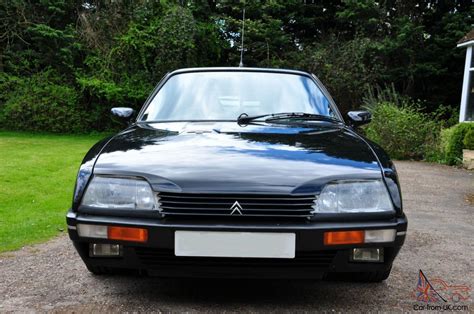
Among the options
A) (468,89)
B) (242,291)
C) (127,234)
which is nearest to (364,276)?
(242,291)

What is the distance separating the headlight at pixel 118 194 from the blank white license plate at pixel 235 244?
0.24 m

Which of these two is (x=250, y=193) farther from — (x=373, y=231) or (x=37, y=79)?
(x=37, y=79)

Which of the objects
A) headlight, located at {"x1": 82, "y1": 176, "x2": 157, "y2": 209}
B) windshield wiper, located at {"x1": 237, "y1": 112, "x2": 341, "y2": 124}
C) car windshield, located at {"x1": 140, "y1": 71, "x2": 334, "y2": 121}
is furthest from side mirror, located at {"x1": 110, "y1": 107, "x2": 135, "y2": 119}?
headlight, located at {"x1": 82, "y1": 176, "x2": 157, "y2": 209}

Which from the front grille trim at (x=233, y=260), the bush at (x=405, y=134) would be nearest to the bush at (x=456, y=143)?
the bush at (x=405, y=134)

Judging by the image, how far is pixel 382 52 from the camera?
1678 centimetres

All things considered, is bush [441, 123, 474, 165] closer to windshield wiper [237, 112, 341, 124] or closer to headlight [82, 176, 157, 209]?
windshield wiper [237, 112, 341, 124]

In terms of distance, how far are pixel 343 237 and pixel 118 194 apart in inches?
42.6

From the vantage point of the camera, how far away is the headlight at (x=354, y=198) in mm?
2078

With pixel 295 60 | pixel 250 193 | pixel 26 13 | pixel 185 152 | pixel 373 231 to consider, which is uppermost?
pixel 26 13

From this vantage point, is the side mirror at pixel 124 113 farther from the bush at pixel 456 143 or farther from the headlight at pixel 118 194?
the bush at pixel 456 143

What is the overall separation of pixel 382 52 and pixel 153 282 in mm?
16004

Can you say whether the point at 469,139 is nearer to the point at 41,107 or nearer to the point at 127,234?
the point at 127,234

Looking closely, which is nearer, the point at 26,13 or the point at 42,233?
the point at 42,233

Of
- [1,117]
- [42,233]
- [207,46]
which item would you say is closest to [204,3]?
[207,46]
